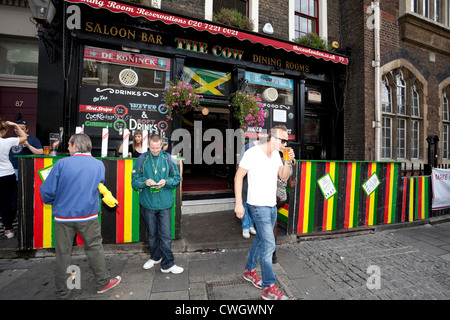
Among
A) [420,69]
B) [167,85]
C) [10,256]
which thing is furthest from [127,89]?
[420,69]

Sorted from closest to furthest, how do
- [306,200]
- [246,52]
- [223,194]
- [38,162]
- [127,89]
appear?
[38,162] → [306,200] → [127,89] → [223,194] → [246,52]

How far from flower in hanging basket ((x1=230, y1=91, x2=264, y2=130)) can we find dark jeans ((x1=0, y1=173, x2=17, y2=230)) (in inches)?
208

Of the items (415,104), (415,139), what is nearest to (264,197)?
(415,139)

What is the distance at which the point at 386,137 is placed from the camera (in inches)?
320

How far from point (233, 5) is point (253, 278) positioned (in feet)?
25.8

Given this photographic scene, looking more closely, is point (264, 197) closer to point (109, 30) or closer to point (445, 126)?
point (109, 30)

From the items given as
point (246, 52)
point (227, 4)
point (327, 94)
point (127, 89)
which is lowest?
point (127, 89)

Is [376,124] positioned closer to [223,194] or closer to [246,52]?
[246,52]

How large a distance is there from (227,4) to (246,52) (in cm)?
Result: 178

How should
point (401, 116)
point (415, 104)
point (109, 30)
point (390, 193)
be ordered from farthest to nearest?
point (415, 104)
point (401, 116)
point (109, 30)
point (390, 193)

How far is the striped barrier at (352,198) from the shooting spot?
14.2 feet

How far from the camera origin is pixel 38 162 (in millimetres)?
3354
